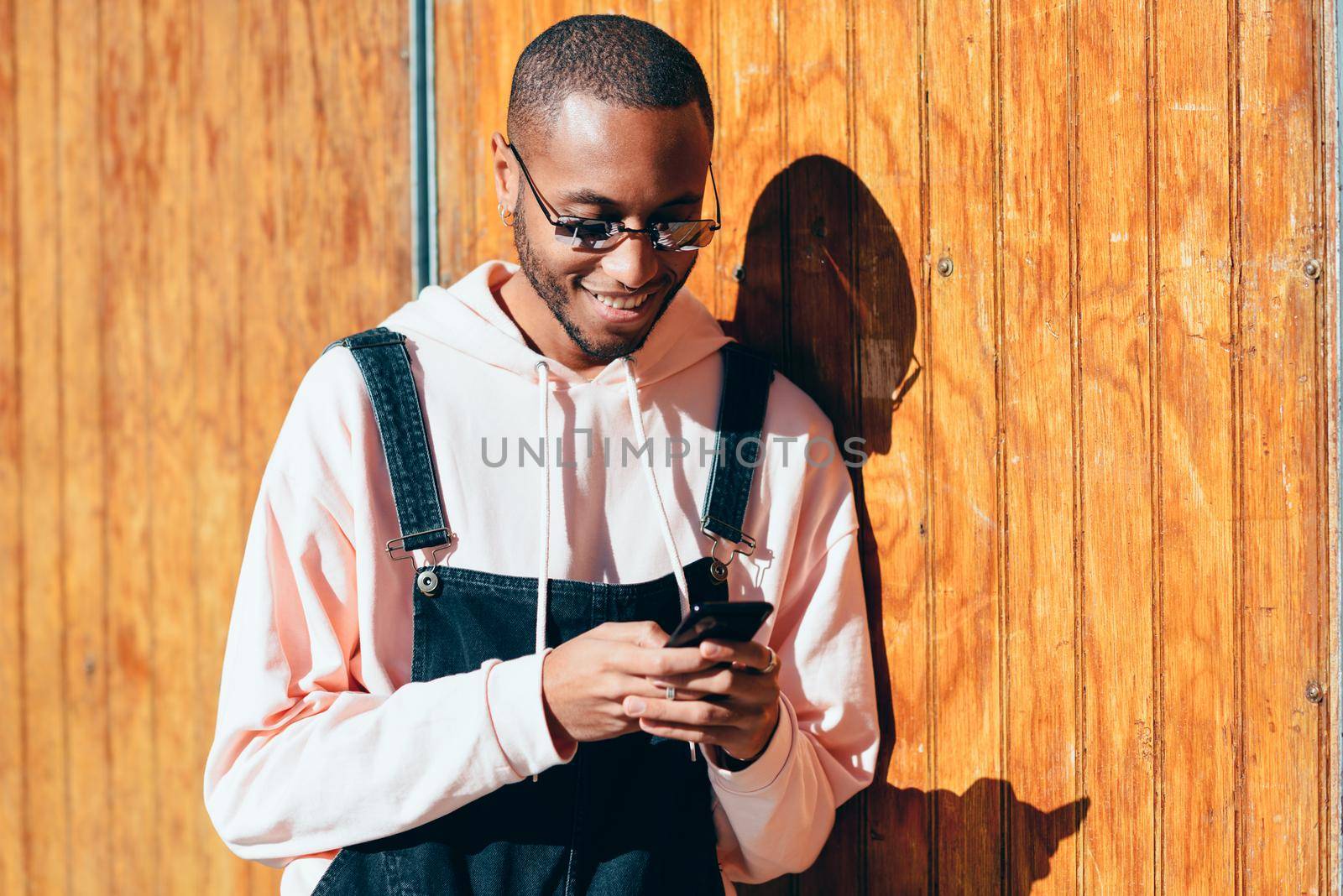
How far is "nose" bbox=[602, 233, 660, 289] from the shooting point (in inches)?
57.4

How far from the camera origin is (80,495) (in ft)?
8.96

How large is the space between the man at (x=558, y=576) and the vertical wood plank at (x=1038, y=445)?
22 cm

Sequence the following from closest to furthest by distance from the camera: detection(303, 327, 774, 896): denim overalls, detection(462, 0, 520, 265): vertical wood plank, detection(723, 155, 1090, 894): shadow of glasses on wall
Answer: detection(303, 327, 774, 896): denim overalls
detection(723, 155, 1090, 894): shadow of glasses on wall
detection(462, 0, 520, 265): vertical wood plank

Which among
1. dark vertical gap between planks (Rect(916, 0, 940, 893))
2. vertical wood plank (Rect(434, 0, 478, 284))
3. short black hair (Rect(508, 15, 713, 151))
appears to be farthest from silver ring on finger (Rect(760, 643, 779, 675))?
vertical wood plank (Rect(434, 0, 478, 284))

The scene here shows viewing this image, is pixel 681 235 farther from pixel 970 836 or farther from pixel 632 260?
pixel 970 836

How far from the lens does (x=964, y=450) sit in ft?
5.49

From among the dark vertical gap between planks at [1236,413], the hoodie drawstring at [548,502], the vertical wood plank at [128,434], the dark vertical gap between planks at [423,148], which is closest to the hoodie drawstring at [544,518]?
the hoodie drawstring at [548,502]

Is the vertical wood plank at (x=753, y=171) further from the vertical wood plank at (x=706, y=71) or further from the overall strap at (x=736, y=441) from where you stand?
the overall strap at (x=736, y=441)

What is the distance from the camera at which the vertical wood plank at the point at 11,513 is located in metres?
2.81

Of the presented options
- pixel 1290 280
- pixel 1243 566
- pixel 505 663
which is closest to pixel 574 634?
pixel 505 663

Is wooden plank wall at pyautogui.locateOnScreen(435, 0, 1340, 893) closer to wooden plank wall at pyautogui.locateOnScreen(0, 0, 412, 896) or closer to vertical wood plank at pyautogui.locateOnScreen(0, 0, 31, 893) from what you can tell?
wooden plank wall at pyautogui.locateOnScreen(0, 0, 412, 896)

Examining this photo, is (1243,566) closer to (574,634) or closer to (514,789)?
(574,634)

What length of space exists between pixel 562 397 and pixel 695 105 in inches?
16.8

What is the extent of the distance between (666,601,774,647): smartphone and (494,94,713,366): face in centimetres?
45
